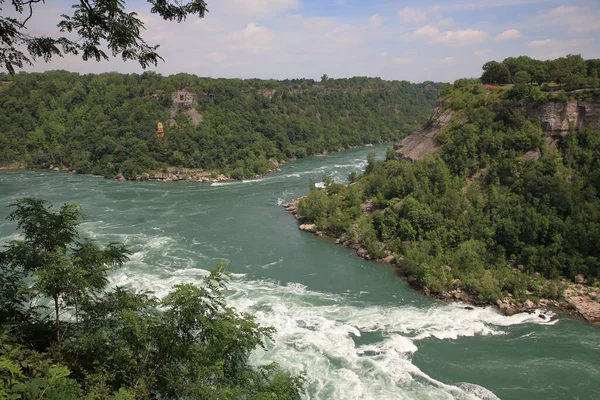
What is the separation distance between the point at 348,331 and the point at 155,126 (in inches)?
1732

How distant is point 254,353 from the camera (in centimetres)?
1472

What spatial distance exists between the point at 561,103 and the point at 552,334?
16.2 m

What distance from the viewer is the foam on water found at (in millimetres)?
13242

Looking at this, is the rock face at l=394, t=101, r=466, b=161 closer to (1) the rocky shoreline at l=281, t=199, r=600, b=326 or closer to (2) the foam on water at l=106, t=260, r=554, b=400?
(1) the rocky shoreline at l=281, t=199, r=600, b=326

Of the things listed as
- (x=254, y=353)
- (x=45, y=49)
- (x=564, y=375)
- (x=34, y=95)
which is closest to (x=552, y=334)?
(x=564, y=375)

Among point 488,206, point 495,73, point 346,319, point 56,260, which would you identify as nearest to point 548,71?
point 495,73

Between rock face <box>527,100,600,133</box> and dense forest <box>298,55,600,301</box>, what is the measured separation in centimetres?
42

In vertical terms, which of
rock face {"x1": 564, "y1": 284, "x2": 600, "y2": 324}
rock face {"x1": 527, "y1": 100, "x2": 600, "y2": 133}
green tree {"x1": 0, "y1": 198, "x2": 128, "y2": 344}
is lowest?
rock face {"x1": 564, "y1": 284, "x2": 600, "y2": 324}

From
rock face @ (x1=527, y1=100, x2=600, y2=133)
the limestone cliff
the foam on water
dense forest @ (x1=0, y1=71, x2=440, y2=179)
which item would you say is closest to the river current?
the foam on water

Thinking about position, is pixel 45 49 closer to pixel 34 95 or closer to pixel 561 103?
pixel 561 103

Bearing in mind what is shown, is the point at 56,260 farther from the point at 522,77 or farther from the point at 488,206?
the point at 522,77

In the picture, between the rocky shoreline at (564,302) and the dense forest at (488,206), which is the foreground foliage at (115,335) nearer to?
the rocky shoreline at (564,302)

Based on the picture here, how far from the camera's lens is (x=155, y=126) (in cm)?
5334

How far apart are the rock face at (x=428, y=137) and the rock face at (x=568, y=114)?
5.51m
